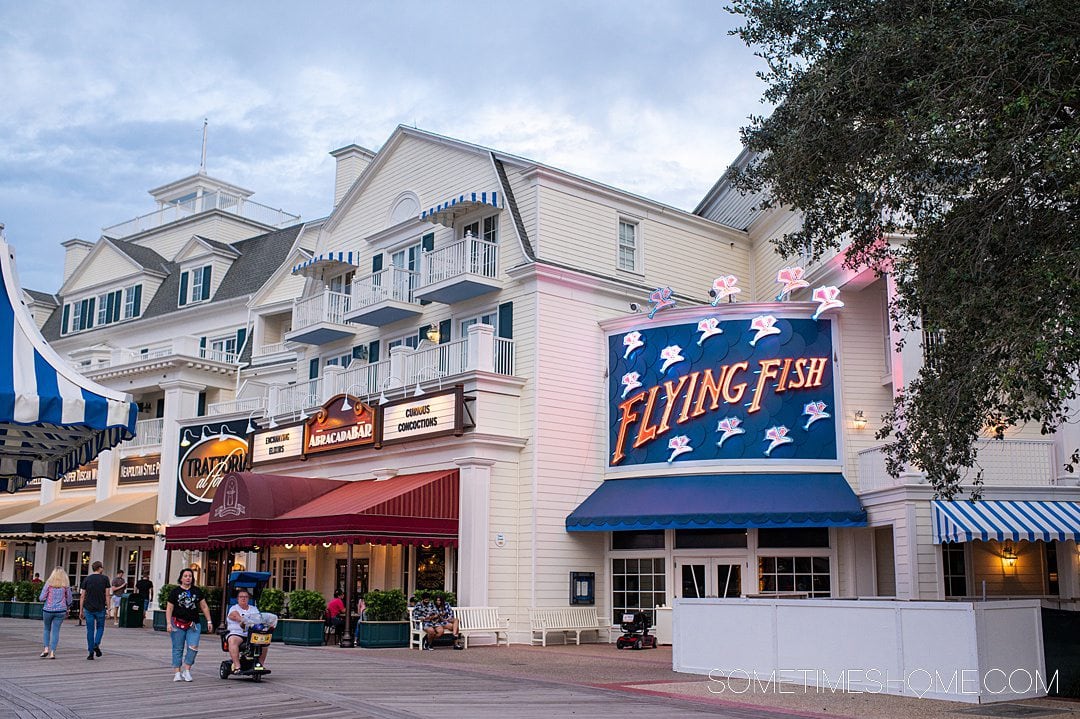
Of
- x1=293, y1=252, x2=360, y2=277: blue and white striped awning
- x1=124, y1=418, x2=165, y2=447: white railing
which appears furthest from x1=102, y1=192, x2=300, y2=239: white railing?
x1=293, y1=252, x2=360, y2=277: blue and white striped awning

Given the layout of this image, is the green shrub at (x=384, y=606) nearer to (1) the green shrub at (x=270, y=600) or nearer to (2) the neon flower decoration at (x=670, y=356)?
(1) the green shrub at (x=270, y=600)

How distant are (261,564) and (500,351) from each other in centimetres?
957

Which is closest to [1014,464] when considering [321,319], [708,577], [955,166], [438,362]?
[708,577]

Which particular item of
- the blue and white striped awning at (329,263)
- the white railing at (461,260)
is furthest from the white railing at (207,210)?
the white railing at (461,260)

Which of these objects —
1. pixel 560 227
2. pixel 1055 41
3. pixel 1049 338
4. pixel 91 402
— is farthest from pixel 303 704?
pixel 560 227

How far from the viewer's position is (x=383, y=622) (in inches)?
950

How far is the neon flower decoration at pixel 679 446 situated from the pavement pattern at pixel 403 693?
643 cm

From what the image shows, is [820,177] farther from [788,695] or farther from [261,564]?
[261,564]

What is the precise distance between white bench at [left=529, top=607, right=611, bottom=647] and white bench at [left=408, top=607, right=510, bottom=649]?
0.68m

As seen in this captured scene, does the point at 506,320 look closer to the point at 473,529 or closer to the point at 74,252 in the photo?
the point at 473,529

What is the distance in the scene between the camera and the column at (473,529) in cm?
2541

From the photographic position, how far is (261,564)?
3077 centimetres

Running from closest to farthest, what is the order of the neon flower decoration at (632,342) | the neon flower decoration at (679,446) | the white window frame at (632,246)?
1. the neon flower decoration at (679,446)
2. the neon flower decoration at (632,342)
3. the white window frame at (632,246)

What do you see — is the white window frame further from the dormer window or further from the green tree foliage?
the dormer window
